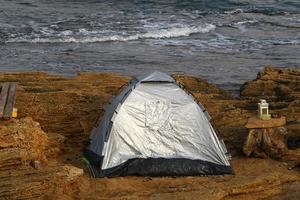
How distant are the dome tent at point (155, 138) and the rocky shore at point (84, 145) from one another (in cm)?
32

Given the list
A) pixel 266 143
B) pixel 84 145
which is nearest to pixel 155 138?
pixel 84 145

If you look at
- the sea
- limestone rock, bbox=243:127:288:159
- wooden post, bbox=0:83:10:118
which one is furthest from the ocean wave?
limestone rock, bbox=243:127:288:159

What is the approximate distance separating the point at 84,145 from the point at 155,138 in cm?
184

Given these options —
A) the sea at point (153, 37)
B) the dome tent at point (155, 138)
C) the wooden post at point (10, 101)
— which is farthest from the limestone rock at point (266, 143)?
the sea at point (153, 37)

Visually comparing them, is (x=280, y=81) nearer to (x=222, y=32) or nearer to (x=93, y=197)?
(x=93, y=197)

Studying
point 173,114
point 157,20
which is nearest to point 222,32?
point 157,20

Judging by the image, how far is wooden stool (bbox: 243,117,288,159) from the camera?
11820 millimetres

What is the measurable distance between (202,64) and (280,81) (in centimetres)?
772

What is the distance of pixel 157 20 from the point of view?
35.2m

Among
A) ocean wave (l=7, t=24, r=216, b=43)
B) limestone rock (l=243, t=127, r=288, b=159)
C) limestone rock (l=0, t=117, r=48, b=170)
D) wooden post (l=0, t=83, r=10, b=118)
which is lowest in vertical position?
ocean wave (l=7, t=24, r=216, b=43)

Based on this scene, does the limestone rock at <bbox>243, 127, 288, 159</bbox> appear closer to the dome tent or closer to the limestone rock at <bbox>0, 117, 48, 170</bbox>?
the dome tent

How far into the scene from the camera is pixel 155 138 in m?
11.4

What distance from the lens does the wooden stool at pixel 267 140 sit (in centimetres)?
1182

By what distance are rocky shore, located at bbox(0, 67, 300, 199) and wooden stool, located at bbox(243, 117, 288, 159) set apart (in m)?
0.18
